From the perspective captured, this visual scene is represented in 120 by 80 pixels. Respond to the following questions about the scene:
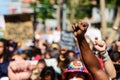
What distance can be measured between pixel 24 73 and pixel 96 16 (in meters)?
33.9

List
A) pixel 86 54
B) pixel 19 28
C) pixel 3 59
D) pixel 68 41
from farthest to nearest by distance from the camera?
pixel 19 28 → pixel 68 41 → pixel 3 59 → pixel 86 54

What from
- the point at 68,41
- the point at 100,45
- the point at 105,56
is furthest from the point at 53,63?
the point at 100,45

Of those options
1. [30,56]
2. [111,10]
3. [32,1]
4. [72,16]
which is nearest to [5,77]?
[30,56]

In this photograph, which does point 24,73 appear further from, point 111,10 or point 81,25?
point 111,10

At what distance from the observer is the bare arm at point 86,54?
3.95 m

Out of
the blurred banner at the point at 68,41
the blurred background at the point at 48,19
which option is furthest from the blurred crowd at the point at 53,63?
the blurred background at the point at 48,19

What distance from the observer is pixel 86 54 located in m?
4.06

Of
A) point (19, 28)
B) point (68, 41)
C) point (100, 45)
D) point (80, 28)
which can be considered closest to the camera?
point (80, 28)

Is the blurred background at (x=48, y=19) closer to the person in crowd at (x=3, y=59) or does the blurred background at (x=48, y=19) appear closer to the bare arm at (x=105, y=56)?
the person in crowd at (x=3, y=59)

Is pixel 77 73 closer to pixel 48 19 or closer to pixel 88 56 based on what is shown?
pixel 88 56

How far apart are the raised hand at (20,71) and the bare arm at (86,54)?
0.86 m

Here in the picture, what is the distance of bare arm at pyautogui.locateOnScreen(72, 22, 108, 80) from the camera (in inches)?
156

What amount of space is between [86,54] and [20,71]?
980 millimetres

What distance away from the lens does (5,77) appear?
6.20m
